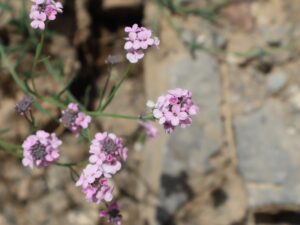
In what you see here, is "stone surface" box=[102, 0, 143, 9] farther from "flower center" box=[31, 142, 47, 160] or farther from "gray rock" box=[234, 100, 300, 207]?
"flower center" box=[31, 142, 47, 160]

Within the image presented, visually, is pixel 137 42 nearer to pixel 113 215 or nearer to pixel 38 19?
pixel 38 19

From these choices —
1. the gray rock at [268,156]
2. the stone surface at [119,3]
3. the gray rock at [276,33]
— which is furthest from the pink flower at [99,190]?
the stone surface at [119,3]

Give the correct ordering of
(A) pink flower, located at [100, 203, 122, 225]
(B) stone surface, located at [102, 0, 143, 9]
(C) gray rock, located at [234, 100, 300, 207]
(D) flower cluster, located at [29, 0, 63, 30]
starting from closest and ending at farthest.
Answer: (D) flower cluster, located at [29, 0, 63, 30], (A) pink flower, located at [100, 203, 122, 225], (C) gray rock, located at [234, 100, 300, 207], (B) stone surface, located at [102, 0, 143, 9]

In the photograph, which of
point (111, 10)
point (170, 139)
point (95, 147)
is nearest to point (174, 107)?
point (95, 147)

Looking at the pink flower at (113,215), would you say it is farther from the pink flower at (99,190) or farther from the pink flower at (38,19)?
the pink flower at (38,19)

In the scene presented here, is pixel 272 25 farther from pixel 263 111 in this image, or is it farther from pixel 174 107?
pixel 174 107

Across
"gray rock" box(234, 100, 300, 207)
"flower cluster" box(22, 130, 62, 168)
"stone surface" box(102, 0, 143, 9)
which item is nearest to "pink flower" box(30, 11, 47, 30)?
"flower cluster" box(22, 130, 62, 168)

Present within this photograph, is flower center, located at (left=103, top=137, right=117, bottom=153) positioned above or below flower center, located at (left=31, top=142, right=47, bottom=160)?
above
